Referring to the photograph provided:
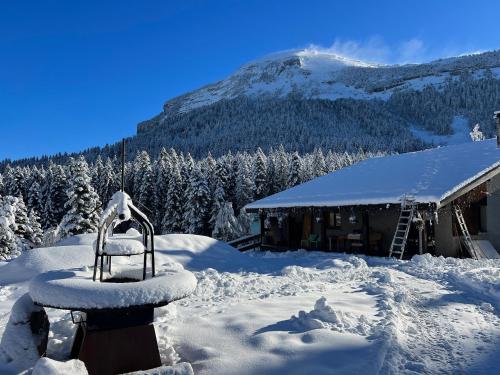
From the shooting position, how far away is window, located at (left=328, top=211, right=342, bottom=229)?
21188 mm

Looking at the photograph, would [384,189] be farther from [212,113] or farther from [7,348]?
[212,113]

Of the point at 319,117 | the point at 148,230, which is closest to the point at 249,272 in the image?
the point at 148,230

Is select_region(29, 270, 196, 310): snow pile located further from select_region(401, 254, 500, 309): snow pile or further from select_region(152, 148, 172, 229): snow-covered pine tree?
select_region(152, 148, 172, 229): snow-covered pine tree

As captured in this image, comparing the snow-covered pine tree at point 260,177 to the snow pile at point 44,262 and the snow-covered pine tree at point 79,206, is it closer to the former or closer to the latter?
the snow-covered pine tree at point 79,206

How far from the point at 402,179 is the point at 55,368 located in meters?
17.2

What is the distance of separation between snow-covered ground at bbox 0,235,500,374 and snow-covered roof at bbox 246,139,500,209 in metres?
4.49

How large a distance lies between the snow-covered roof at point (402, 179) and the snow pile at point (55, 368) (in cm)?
1357

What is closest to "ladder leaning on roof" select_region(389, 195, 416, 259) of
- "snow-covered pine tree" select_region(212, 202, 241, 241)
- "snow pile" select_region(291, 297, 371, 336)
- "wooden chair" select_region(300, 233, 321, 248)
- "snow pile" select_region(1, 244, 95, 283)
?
"wooden chair" select_region(300, 233, 321, 248)

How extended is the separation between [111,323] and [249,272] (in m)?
7.95

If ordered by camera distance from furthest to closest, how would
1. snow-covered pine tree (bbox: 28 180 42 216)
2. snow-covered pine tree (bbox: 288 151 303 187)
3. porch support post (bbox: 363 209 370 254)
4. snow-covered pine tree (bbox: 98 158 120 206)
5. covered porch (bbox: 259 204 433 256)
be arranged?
snow-covered pine tree (bbox: 98 158 120 206), snow-covered pine tree (bbox: 28 180 42 216), snow-covered pine tree (bbox: 288 151 303 187), covered porch (bbox: 259 204 433 256), porch support post (bbox: 363 209 370 254)

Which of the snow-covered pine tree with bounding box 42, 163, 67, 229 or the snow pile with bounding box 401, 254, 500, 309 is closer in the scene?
the snow pile with bounding box 401, 254, 500, 309

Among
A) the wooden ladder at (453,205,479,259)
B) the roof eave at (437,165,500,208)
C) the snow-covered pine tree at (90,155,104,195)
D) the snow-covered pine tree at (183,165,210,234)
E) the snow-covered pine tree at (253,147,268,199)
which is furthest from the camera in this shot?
the snow-covered pine tree at (90,155,104,195)

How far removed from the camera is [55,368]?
13.9ft

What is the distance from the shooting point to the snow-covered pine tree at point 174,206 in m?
48.9
